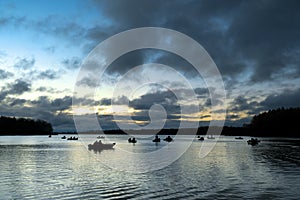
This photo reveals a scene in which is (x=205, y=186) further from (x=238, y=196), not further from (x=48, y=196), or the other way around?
(x=48, y=196)

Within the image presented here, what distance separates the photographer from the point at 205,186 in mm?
27891

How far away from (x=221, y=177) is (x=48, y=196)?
59.7 ft

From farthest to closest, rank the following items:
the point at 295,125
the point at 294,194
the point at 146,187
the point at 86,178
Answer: the point at 295,125, the point at 86,178, the point at 146,187, the point at 294,194

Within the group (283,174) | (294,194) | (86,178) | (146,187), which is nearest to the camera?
(294,194)

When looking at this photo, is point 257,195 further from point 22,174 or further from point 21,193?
point 22,174

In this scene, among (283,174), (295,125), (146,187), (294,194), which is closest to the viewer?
(294,194)

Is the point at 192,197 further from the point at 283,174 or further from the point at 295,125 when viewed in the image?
the point at 295,125

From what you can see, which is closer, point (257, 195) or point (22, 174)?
point (257, 195)

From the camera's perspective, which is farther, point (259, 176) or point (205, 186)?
point (259, 176)

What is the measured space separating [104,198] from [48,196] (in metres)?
4.27

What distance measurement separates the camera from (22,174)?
35.7 metres

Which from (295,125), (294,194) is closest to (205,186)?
(294,194)

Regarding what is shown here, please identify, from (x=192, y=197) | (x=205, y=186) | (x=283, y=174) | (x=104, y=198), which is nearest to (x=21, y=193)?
(x=104, y=198)

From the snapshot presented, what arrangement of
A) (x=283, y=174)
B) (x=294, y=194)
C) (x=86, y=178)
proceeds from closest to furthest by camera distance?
1. (x=294, y=194)
2. (x=86, y=178)
3. (x=283, y=174)
